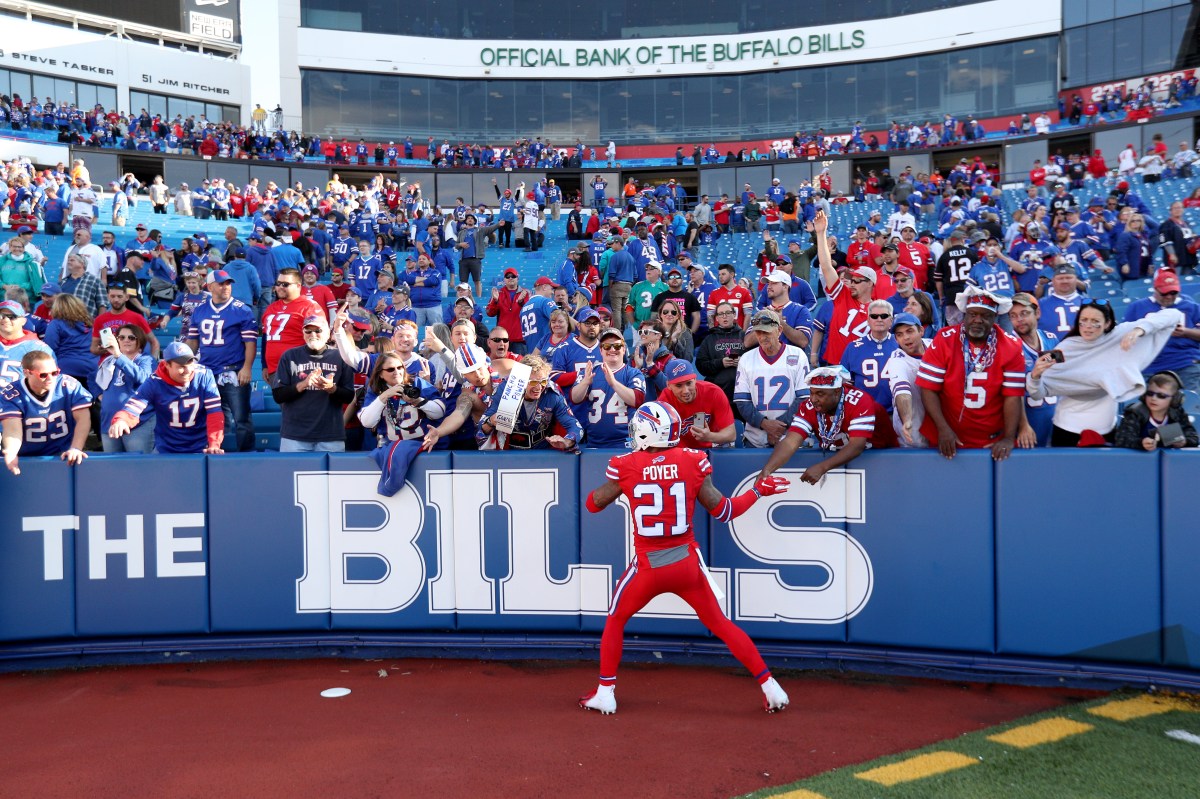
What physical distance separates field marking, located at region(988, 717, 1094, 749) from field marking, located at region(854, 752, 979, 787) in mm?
375

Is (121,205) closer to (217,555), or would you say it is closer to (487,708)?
(217,555)

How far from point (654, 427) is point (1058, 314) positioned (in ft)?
18.3

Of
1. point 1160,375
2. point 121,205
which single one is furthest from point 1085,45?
point 1160,375

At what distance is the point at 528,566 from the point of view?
730cm

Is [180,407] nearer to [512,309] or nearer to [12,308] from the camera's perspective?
[12,308]

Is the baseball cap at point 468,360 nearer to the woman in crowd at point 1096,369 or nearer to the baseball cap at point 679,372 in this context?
the baseball cap at point 679,372

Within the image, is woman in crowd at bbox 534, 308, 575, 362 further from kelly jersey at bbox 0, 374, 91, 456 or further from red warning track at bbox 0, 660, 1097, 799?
kelly jersey at bbox 0, 374, 91, 456

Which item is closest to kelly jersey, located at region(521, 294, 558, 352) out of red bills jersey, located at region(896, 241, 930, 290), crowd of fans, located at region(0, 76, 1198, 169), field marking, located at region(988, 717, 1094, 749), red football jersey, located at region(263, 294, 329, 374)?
red football jersey, located at region(263, 294, 329, 374)

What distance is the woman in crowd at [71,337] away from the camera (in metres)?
10.4

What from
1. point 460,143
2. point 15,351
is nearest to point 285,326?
point 15,351

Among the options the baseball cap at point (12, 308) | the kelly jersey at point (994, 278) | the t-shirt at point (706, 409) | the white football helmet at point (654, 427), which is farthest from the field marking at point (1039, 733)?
the baseball cap at point (12, 308)

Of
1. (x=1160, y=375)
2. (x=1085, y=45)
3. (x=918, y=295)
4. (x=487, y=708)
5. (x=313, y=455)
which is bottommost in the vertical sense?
(x=487, y=708)

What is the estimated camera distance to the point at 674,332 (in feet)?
32.1

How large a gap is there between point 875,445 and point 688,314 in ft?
17.3
